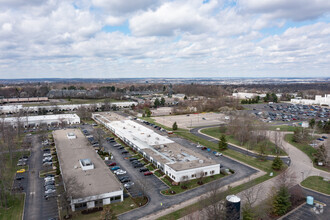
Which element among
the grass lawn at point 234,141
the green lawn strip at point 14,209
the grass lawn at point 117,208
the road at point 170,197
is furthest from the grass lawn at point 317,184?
the green lawn strip at point 14,209

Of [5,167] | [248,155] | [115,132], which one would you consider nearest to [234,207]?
[248,155]

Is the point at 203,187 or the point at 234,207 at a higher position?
the point at 234,207

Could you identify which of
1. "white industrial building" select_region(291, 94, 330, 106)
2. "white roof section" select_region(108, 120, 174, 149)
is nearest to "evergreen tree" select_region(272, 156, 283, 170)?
"white roof section" select_region(108, 120, 174, 149)

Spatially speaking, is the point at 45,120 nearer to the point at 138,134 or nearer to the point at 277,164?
the point at 138,134

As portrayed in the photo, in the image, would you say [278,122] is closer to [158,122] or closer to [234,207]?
[158,122]

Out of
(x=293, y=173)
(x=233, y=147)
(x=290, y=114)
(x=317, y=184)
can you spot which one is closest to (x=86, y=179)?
(x=293, y=173)

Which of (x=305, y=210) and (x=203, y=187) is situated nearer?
(x=305, y=210)
